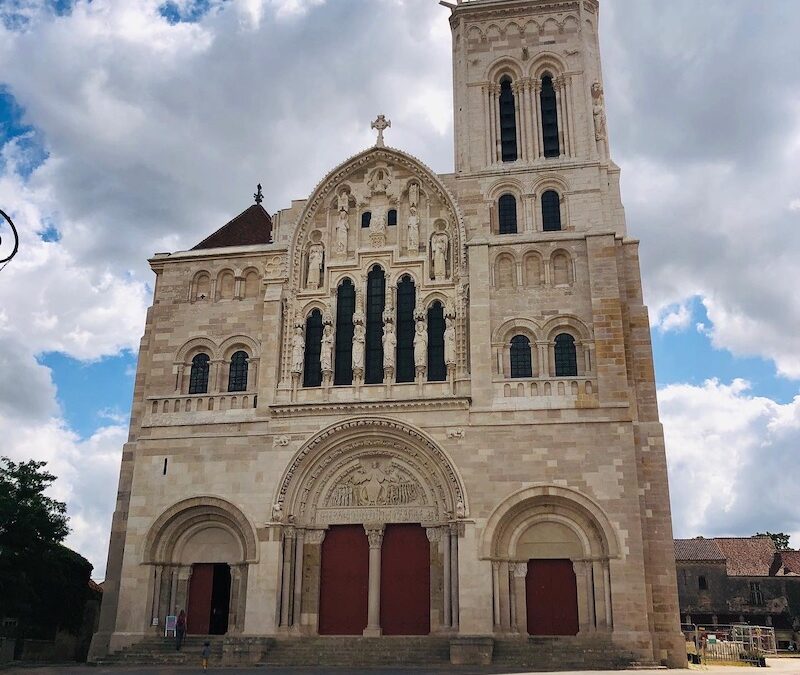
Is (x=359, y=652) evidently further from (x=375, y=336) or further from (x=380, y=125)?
(x=380, y=125)

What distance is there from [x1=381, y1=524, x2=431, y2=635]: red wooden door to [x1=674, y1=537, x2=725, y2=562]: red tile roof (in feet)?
108

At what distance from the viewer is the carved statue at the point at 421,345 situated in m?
26.5

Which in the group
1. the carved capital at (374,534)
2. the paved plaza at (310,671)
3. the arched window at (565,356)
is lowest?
the paved plaza at (310,671)

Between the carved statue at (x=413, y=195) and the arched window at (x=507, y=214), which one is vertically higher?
the carved statue at (x=413, y=195)

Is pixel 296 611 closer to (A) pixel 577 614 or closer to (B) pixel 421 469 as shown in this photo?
(B) pixel 421 469

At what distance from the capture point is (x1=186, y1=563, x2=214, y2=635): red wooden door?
25.7 m

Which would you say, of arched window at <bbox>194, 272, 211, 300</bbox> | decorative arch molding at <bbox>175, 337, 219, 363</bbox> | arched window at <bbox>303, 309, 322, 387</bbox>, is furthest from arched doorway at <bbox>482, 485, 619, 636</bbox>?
arched window at <bbox>194, 272, 211, 300</bbox>

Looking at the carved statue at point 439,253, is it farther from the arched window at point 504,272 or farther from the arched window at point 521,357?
the arched window at point 521,357

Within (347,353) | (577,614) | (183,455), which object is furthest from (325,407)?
(577,614)

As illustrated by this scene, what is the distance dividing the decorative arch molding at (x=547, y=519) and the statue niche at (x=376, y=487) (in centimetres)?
268

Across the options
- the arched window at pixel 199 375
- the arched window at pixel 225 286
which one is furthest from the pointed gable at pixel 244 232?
the arched window at pixel 199 375

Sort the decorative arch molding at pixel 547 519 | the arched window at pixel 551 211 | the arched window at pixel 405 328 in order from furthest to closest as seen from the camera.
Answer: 1. the arched window at pixel 551 211
2. the arched window at pixel 405 328
3. the decorative arch molding at pixel 547 519

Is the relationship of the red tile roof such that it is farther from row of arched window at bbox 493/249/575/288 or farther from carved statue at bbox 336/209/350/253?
carved statue at bbox 336/209/350/253

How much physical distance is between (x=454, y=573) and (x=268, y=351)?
9467mm
